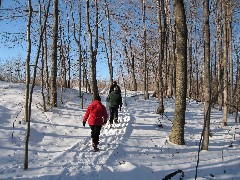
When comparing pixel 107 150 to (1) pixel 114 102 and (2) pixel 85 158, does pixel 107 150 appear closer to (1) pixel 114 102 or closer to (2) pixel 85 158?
(2) pixel 85 158

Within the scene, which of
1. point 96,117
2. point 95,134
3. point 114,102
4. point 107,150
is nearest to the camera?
point 107,150

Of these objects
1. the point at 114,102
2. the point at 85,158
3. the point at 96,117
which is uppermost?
the point at 114,102

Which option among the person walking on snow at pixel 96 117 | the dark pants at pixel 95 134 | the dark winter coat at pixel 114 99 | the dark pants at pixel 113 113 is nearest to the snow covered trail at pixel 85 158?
the dark pants at pixel 95 134

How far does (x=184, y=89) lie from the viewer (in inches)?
413

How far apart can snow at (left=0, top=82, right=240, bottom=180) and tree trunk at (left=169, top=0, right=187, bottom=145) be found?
22.5 inches

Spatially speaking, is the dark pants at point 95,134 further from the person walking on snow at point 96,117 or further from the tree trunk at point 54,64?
the tree trunk at point 54,64

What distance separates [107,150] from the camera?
9.30 meters

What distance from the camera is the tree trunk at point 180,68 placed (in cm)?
1028

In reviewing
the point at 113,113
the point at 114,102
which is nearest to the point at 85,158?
the point at 113,113

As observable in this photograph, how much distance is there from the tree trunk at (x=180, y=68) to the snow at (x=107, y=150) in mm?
571

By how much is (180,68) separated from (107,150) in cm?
389

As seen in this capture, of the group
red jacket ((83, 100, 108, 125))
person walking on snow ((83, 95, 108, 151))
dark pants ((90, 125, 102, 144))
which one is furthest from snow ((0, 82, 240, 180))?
red jacket ((83, 100, 108, 125))

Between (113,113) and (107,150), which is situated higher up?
(113,113)

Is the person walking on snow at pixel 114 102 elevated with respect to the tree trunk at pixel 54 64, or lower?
lower
